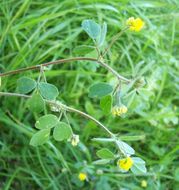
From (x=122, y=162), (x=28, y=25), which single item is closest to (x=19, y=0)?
(x=28, y=25)

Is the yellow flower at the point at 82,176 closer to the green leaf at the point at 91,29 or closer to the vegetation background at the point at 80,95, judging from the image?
the vegetation background at the point at 80,95

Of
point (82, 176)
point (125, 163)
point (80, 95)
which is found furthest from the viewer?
point (80, 95)

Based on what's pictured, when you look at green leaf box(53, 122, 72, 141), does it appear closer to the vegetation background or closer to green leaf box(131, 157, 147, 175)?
green leaf box(131, 157, 147, 175)

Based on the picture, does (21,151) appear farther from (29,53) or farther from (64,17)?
(64,17)

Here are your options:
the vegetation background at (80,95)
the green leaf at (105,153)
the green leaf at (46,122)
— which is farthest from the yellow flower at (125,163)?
the vegetation background at (80,95)

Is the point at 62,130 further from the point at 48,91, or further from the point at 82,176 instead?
the point at 82,176

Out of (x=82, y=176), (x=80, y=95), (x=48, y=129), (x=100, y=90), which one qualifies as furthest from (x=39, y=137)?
(x=80, y=95)

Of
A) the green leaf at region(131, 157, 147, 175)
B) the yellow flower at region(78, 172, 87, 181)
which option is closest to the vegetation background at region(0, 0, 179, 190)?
the yellow flower at region(78, 172, 87, 181)
